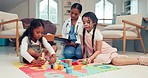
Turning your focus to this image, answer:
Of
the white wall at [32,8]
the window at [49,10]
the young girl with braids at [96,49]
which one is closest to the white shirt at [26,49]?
the young girl with braids at [96,49]

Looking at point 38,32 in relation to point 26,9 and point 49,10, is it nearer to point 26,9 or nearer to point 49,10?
point 26,9

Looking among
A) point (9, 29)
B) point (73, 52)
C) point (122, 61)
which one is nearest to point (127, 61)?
point (122, 61)

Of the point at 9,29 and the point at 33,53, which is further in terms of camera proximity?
the point at 9,29

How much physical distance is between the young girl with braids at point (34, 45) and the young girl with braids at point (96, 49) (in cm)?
41

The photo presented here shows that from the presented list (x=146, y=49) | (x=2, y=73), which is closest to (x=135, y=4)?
(x=146, y=49)

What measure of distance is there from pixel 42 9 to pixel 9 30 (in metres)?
4.28

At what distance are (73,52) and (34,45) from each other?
23.0 inches

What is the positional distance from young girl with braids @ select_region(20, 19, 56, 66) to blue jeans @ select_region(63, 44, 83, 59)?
1.28 ft

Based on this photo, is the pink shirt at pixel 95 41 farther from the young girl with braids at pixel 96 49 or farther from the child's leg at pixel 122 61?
the child's leg at pixel 122 61

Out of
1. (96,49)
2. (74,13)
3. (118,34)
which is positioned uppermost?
(74,13)

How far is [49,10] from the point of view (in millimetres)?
7270

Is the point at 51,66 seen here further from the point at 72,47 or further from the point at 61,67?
the point at 72,47

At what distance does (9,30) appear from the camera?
302 centimetres

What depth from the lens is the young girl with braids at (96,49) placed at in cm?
217
